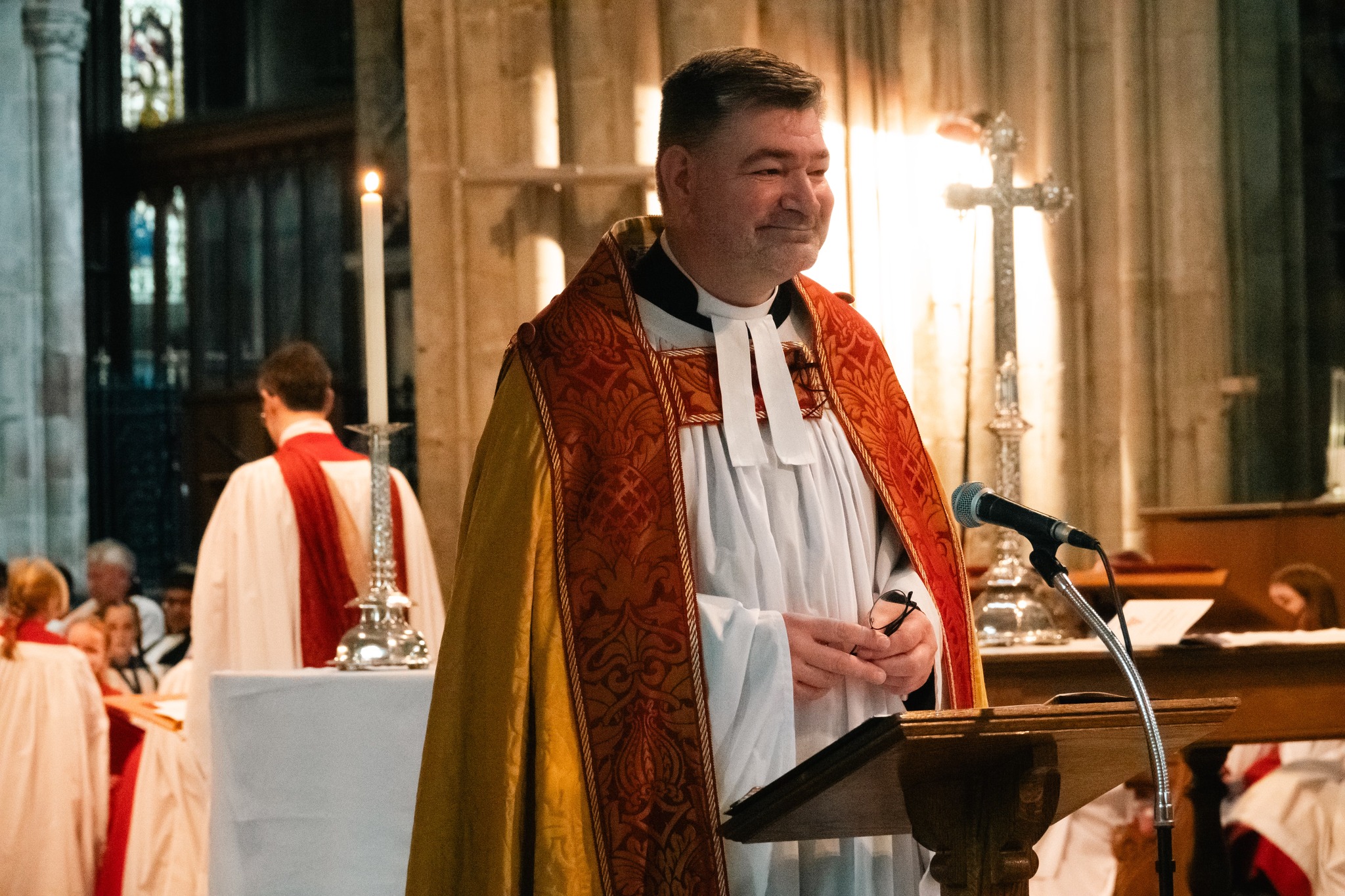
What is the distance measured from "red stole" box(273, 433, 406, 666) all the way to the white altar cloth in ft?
6.30

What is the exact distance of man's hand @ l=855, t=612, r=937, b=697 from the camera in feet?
7.79

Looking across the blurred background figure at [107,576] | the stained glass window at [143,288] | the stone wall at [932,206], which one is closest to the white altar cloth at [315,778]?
the stone wall at [932,206]

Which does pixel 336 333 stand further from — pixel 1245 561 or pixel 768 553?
pixel 768 553

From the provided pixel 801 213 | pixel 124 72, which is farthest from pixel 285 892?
pixel 124 72

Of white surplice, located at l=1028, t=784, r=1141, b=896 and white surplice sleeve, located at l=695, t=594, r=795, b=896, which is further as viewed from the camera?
white surplice, located at l=1028, t=784, r=1141, b=896

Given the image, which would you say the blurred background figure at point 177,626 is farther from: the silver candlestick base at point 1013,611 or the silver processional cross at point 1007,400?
the silver candlestick base at point 1013,611

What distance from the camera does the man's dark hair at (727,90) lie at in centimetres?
246

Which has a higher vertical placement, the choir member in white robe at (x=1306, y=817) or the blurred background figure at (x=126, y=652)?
the blurred background figure at (x=126, y=652)

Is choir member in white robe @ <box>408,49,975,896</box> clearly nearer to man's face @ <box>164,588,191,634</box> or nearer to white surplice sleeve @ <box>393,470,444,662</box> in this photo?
white surplice sleeve @ <box>393,470,444,662</box>

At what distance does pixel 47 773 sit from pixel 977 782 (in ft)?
15.8

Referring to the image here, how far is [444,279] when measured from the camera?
6207 millimetres

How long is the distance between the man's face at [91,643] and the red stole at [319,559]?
9.00ft

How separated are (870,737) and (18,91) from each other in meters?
10.2

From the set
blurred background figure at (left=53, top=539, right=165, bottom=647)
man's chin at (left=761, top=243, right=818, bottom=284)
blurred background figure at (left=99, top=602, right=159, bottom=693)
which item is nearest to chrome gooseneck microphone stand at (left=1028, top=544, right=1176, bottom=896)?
man's chin at (left=761, top=243, right=818, bottom=284)
